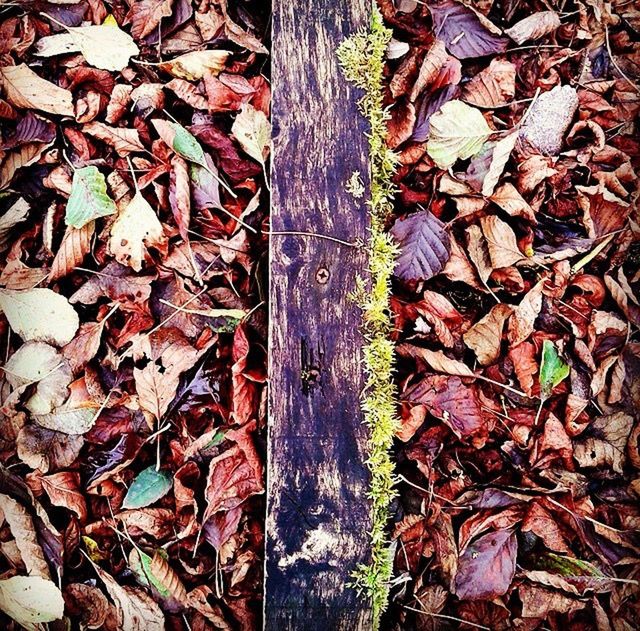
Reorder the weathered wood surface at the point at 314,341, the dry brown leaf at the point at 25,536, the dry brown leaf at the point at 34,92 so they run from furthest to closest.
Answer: the dry brown leaf at the point at 34,92 < the dry brown leaf at the point at 25,536 < the weathered wood surface at the point at 314,341

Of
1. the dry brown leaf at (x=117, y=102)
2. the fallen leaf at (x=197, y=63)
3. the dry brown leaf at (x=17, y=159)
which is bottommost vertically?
the dry brown leaf at (x=17, y=159)

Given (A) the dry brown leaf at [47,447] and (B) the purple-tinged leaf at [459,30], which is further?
(B) the purple-tinged leaf at [459,30]

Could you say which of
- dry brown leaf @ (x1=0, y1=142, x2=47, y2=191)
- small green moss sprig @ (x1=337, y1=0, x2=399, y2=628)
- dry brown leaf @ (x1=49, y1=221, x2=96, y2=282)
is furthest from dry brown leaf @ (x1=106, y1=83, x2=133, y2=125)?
small green moss sprig @ (x1=337, y1=0, x2=399, y2=628)

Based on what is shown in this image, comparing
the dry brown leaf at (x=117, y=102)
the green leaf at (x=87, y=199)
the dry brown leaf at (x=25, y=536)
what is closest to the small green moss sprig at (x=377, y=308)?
the dry brown leaf at (x=117, y=102)

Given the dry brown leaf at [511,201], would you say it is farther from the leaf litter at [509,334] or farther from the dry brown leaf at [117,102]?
the dry brown leaf at [117,102]

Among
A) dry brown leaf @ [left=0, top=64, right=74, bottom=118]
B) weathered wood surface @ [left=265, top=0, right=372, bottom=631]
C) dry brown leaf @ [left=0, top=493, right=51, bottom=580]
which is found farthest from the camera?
dry brown leaf @ [left=0, top=64, right=74, bottom=118]

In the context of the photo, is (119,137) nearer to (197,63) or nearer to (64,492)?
(197,63)

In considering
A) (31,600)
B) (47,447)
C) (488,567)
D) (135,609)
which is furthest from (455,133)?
(31,600)

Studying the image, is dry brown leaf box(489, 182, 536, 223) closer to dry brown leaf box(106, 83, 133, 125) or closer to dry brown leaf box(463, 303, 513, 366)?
dry brown leaf box(463, 303, 513, 366)
